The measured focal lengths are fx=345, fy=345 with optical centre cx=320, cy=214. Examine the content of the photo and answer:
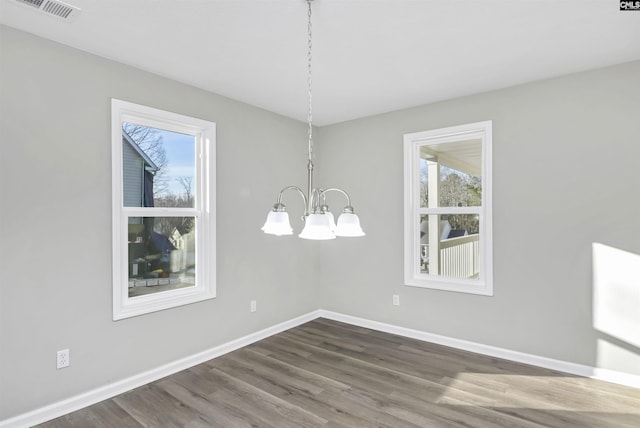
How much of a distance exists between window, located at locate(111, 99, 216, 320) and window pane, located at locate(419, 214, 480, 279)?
2348 mm

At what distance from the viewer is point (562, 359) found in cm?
305

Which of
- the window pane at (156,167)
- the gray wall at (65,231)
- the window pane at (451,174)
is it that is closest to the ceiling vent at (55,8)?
the gray wall at (65,231)

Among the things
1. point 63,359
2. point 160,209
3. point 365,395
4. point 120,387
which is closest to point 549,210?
point 365,395

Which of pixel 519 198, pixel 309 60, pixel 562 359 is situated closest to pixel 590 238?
pixel 519 198

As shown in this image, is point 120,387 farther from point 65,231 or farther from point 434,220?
point 434,220

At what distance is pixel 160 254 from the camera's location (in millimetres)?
3156

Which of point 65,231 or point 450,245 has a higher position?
point 65,231

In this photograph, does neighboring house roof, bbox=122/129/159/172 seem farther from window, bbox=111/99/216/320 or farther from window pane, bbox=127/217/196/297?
window pane, bbox=127/217/196/297

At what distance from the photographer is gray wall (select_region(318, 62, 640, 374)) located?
2809mm

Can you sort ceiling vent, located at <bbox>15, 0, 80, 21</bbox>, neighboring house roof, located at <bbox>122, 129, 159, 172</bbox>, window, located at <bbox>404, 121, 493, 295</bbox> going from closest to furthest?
ceiling vent, located at <bbox>15, 0, 80, 21</bbox> → neighboring house roof, located at <bbox>122, 129, 159, 172</bbox> → window, located at <bbox>404, 121, 493, 295</bbox>

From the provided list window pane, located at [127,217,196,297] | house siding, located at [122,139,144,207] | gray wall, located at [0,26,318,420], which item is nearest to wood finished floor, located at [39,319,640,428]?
gray wall, located at [0,26,318,420]

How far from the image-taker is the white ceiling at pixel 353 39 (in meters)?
2.07

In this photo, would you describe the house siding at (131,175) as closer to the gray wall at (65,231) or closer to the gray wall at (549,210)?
the gray wall at (65,231)

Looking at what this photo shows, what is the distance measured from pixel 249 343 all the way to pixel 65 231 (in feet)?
6.83
